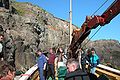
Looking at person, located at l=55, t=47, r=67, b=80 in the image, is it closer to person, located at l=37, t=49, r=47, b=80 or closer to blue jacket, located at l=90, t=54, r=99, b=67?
person, located at l=37, t=49, r=47, b=80

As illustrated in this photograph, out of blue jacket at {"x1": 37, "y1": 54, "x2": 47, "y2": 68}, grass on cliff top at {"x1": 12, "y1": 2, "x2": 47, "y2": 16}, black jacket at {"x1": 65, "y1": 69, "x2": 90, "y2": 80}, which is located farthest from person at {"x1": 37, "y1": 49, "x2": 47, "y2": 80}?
grass on cliff top at {"x1": 12, "y1": 2, "x2": 47, "y2": 16}

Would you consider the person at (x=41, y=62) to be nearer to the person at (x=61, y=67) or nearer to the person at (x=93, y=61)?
the person at (x=61, y=67)

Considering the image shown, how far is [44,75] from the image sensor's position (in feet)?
52.5

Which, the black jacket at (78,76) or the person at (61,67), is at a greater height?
the black jacket at (78,76)

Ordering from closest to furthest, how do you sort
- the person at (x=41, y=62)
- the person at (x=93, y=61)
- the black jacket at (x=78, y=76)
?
the black jacket at (x=78, y=76) < the person at (x=41, y=62) < the person at (x=93, y=61)

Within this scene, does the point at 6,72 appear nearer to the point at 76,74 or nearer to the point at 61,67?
the point at 76,74

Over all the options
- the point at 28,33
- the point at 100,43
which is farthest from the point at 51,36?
the point at 28,33

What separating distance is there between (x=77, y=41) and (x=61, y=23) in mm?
110598

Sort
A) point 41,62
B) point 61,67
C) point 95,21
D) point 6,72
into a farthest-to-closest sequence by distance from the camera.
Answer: point 61,67
point 41,62
point 95,21
point 6,72

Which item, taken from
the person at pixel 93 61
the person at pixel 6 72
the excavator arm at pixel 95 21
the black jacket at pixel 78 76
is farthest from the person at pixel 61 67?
the person at pixel 6 72

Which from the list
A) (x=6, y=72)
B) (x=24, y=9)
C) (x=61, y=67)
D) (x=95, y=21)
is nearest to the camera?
(x=6, y=72)

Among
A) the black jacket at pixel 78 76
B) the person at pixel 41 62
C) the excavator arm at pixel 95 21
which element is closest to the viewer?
the black jacket at pixel 78 76

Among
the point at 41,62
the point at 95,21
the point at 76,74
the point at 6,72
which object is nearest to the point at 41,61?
the point at 41,62

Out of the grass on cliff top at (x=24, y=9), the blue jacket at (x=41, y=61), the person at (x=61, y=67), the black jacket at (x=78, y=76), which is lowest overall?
the person at (x=61, y=67)
